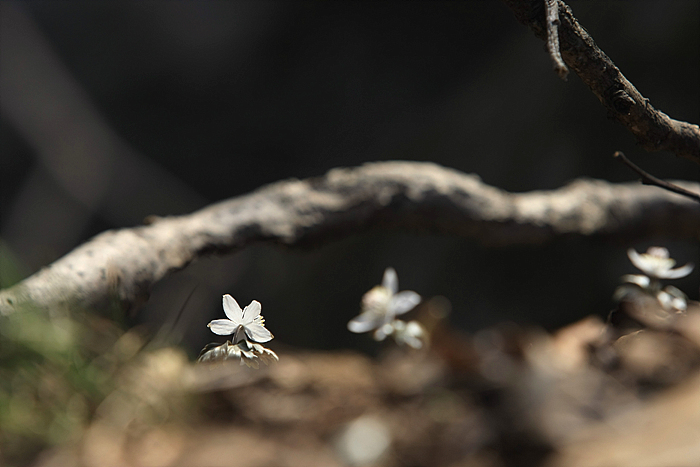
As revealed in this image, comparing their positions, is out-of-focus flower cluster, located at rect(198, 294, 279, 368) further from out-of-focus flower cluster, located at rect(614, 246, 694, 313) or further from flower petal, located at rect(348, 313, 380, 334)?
out-of-focus flower cluster, located at rect(614, 246, 694, 313)

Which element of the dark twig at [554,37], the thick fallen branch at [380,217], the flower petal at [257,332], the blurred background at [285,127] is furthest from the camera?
the blurred background at [285,127]

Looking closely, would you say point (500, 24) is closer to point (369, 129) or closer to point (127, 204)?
point (369, 129)

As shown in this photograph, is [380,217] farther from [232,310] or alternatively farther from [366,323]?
[232,310]

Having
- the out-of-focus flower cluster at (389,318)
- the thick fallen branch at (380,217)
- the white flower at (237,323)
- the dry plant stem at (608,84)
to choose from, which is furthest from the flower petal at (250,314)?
the dry plant stem at (608,84)

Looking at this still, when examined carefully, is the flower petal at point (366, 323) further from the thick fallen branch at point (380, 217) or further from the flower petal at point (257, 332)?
the thick fallen branch at point (380, 217)

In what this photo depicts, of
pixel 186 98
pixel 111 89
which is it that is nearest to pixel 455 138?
pixel 186 98

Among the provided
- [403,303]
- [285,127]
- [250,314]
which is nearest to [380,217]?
[403,303]
